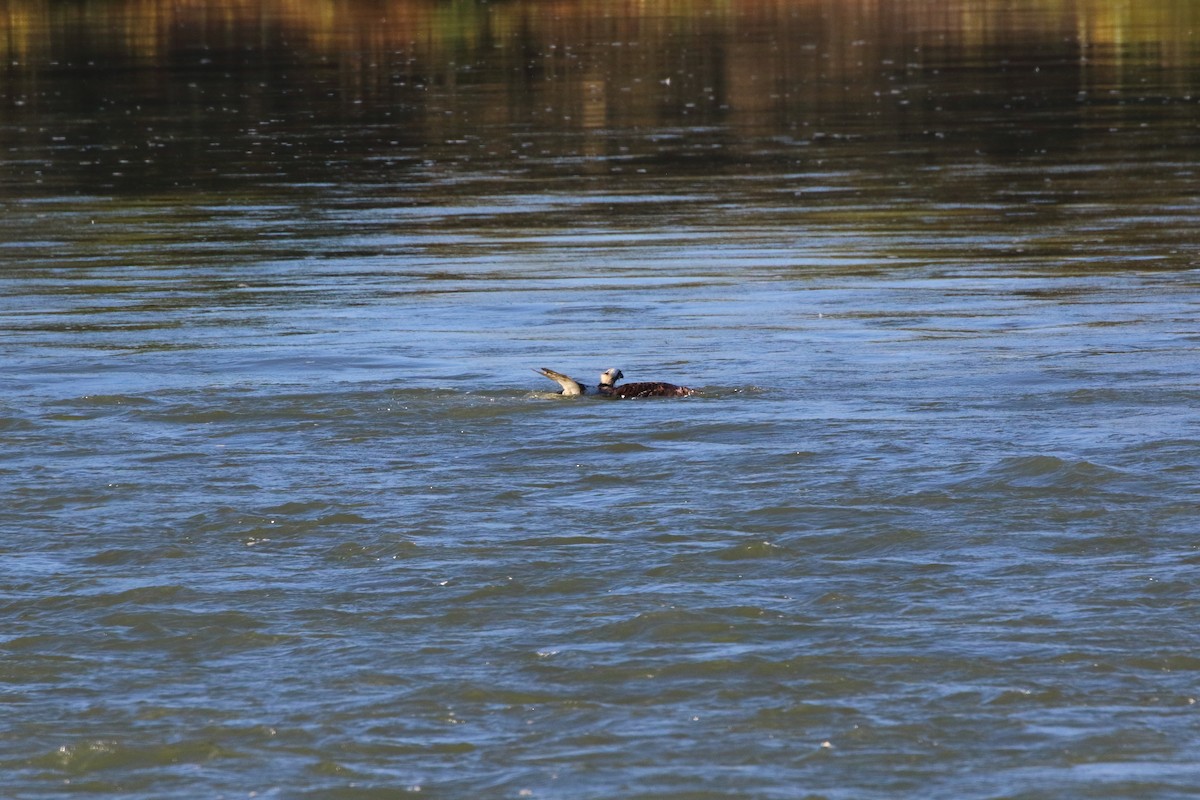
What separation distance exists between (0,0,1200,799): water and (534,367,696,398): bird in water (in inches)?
5.9

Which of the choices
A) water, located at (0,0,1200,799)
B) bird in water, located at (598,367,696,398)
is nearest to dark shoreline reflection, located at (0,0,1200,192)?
water, located at (0,0,1200,799)

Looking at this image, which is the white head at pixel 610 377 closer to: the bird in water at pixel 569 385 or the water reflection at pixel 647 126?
the bird in water at pixel 569 385

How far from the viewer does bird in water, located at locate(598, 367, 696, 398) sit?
11.4m

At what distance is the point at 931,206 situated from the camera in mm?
21938

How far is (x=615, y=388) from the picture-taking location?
11469 millimetres

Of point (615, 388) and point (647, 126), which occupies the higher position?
point (647, 126)

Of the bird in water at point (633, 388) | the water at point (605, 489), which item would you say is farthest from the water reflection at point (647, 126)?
→ the bird in water at point (633, 388)

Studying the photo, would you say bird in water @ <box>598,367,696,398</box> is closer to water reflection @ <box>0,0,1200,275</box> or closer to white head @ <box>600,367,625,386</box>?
white head @ <box>600,367,625,386</box>

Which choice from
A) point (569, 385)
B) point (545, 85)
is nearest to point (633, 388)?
point (569, 385)

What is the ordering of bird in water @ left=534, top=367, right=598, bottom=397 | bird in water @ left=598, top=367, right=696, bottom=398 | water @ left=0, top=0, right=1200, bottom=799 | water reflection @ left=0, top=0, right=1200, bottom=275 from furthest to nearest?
1. water reflection @ left=0, top=0, right=1200, bottom=275
2. bird in water @ left=534, top=367, right=598, bottom=397
3. bird in water @ left=598, top=367, right=696, bottom=398
4. water @ left=0, top=0, right=1200, bottom=799

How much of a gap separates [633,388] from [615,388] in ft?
0.44

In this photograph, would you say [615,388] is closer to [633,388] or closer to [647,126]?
[633,388]

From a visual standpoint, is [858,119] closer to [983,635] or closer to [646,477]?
[646,477]

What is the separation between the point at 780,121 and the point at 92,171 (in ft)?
39.2
